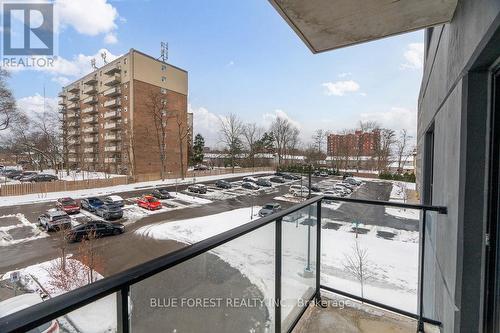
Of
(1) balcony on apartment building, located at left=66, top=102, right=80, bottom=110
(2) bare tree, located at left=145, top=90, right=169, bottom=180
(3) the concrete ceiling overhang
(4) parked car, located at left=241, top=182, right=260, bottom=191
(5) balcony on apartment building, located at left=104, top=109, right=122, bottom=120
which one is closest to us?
(3) the concrete ceiling overhang

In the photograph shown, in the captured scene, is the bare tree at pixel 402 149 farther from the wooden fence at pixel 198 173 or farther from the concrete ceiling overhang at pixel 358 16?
the concrete ceiling overhang at pixel 358 16

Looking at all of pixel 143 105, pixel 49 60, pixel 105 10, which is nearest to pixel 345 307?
pixel 105 10

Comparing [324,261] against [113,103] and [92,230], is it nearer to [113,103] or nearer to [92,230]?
[92,230]

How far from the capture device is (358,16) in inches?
68.1

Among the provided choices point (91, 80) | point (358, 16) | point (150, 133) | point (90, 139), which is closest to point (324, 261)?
point (358, 16)

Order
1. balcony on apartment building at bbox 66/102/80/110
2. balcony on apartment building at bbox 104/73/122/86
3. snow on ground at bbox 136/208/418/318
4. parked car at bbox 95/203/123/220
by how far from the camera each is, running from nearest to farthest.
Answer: snow on ground at bbox 136/208/418/318, parked car at bbox 95/203/123/220, balcony on apartment building at bbox 104/73/122/86, balcony on apartment building at bbox 66/102/80/110

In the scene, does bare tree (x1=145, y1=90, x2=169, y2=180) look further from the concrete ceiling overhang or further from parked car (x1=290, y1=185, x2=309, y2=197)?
the concrete ceiling overhang

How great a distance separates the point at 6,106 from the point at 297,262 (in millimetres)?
27343

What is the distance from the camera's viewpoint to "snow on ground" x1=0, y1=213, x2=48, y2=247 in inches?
413

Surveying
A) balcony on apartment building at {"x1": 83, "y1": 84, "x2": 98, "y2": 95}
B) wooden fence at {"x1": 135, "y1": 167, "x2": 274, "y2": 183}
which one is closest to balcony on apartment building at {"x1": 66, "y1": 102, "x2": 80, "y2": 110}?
balcony on apartment building at {"x1": 83, "y1": 84, "x2": 98, "y2": 95}

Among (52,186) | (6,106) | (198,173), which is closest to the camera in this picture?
(52,186)

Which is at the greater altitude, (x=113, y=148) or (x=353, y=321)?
(x=113, y=148)

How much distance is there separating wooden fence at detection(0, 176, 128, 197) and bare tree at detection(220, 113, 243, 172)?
17.2m

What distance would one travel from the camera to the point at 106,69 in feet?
100
